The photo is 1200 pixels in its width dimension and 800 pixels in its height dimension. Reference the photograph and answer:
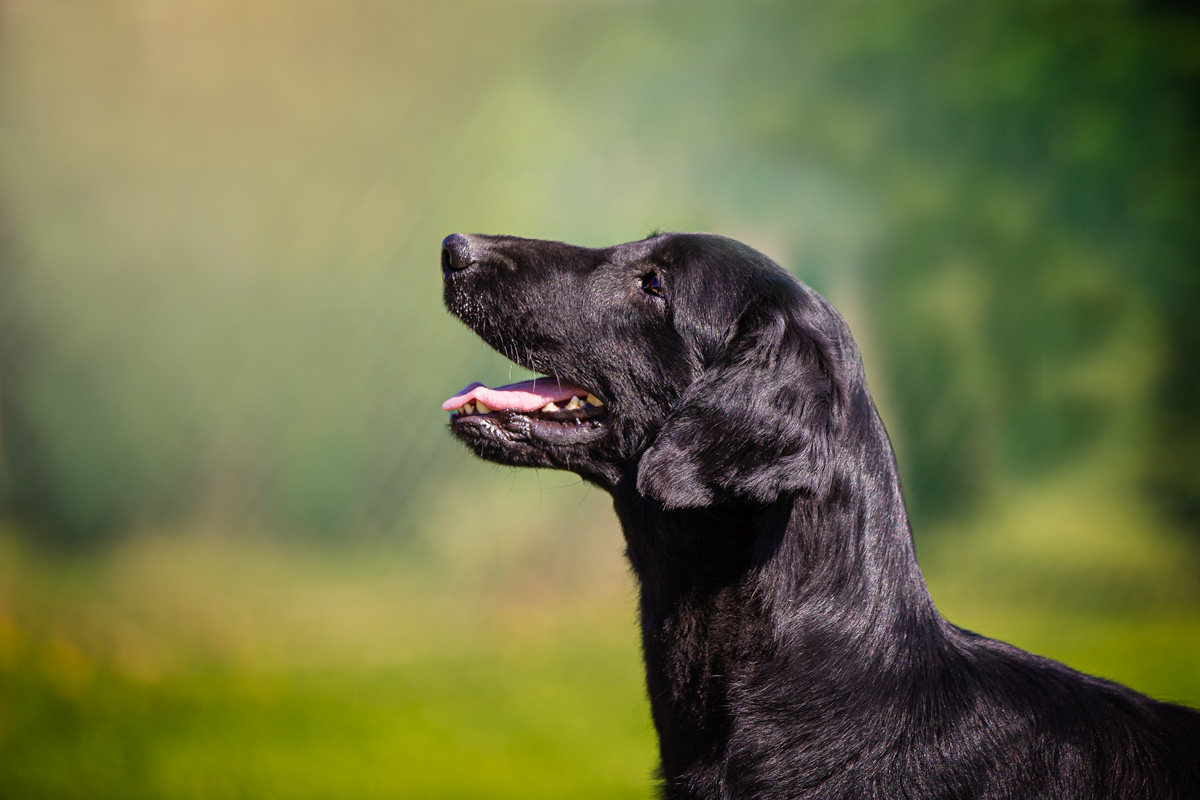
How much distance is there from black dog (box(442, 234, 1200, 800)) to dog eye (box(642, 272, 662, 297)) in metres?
0.08

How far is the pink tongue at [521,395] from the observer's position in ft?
9.14

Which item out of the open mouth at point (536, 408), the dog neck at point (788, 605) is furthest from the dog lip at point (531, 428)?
the dog neck at point (788, 605)

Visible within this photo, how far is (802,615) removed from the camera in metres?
2.29

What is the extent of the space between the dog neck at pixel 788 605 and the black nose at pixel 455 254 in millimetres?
1015

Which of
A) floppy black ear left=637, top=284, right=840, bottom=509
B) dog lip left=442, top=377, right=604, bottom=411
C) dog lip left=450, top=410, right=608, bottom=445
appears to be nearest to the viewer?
floppy black ear left=637, top=284, right=840, bottom=509

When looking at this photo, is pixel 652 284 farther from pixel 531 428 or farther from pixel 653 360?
pixel 531 428

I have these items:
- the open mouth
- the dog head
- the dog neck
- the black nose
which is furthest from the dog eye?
the dog neck

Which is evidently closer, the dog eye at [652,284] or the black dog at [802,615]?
the black dog at [802,615]

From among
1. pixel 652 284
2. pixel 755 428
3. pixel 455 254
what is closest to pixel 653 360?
pixel 652 284

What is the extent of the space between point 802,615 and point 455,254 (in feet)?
4.99

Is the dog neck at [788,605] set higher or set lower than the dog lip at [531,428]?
lower

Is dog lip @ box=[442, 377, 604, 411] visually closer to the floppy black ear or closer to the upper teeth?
the upper teeth

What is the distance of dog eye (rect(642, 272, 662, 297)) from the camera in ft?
8.89

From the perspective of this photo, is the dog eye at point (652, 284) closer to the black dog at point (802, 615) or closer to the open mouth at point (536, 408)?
the black dog at point (802, 615)
